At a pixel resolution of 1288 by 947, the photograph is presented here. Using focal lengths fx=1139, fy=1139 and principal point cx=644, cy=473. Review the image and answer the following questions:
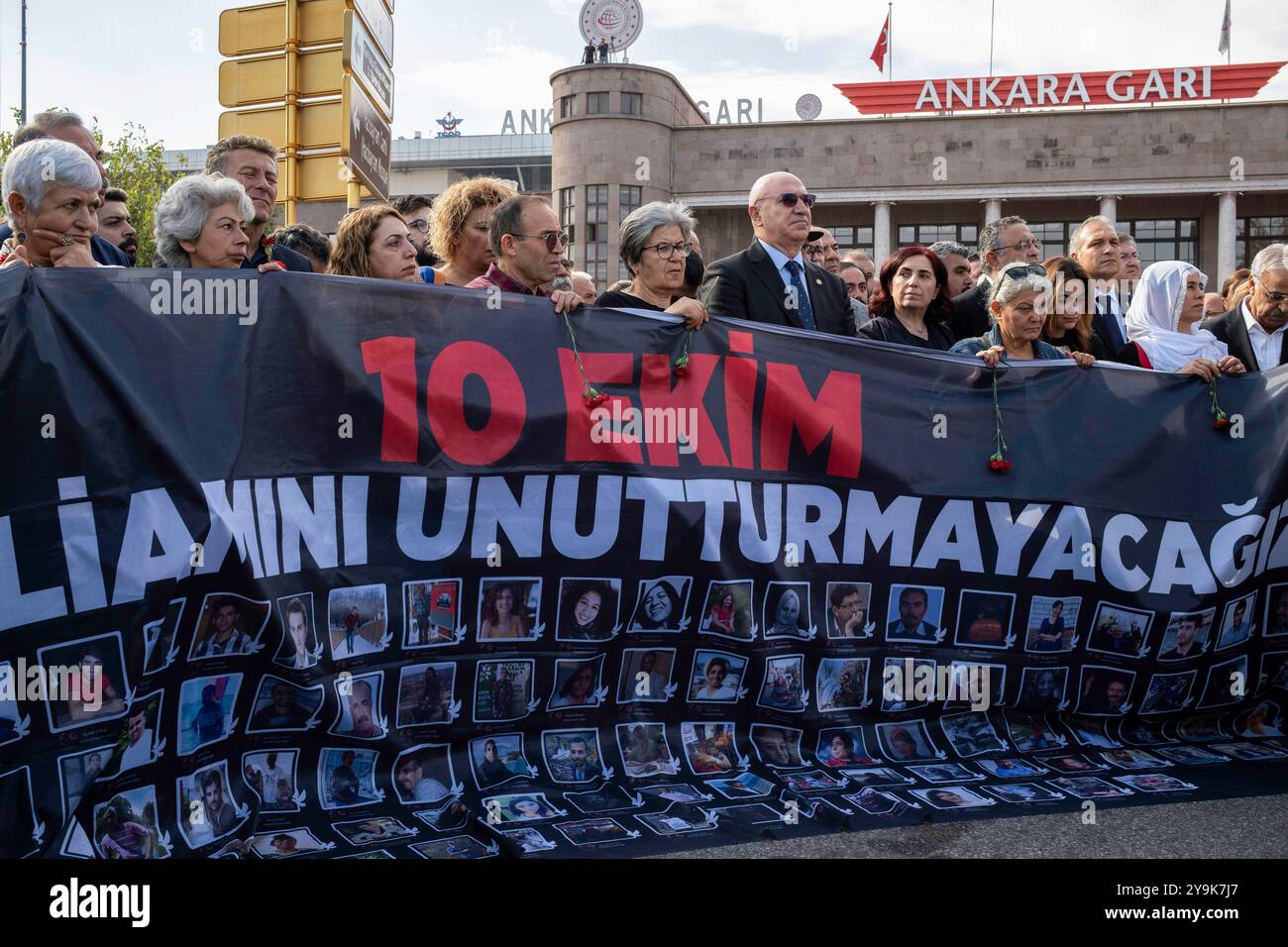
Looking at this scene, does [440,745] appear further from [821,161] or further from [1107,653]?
[821,161]

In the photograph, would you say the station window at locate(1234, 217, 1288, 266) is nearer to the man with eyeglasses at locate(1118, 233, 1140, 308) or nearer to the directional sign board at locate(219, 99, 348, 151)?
the man with eyeglasses at locate(1118, 233, 1140, 308)

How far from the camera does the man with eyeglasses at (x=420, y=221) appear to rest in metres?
6.50

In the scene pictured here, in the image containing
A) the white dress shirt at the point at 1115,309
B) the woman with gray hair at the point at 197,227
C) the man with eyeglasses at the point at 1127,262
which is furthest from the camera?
the man with eyeglasses at the point at 1127,262

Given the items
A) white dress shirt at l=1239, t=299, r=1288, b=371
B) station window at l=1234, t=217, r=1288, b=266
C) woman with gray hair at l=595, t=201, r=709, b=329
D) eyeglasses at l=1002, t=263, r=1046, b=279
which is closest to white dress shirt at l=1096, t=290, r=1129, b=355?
white dress shirt at l=1239, t=299, r=1288, b=371

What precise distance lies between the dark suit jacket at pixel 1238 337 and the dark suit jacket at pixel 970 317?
1.11 metres

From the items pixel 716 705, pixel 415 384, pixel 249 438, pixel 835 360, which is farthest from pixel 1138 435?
pixel 249 438

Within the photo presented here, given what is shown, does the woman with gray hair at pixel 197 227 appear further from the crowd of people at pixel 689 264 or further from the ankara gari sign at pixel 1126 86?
the ankara gari sign at pixel 1126 86

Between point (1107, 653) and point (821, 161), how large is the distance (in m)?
42.2

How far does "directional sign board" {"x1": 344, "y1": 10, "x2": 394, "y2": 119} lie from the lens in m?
7.33

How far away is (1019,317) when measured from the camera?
16.3 ft

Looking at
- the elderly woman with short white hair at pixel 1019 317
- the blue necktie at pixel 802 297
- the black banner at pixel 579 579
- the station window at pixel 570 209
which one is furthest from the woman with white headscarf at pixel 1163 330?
the station window at pixel 570 209

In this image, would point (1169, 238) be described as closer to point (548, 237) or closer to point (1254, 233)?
point (1254, 233)

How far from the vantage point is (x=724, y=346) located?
4.47m

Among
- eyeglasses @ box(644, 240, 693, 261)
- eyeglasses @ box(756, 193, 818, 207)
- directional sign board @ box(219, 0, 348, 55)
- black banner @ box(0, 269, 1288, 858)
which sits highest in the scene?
directional sign board @ box(219, 0, 348, 55)
